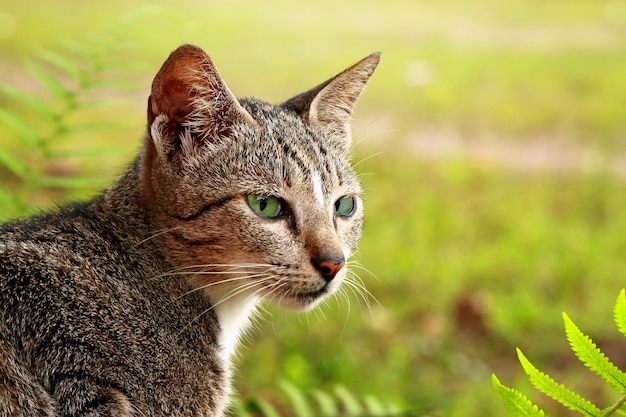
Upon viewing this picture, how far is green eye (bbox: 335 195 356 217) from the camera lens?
218 cm

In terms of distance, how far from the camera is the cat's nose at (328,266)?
1909 mm

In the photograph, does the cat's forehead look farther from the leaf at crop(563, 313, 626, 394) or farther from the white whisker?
the leaf at crop(563, 313, 626, 394)

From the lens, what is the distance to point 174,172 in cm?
196

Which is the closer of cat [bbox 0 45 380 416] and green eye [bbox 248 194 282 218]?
cat [bbox 0 45 380 416]

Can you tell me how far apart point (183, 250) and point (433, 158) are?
4183 mm

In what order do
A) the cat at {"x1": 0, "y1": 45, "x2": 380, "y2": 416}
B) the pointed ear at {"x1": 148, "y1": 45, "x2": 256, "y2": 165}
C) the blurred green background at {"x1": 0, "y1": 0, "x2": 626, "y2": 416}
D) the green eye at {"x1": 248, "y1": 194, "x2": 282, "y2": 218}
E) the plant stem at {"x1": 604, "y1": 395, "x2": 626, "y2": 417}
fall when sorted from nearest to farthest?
the plant stem at {"x1": 604, "y1": 395, "x2": 626, "y2": 417}
the cat at {"x1": 0, "y1": 45, "x2": 380, "y2": 416}
the pointed ear at {"x1": 148, "y1": 45, "x2": 256, "y2": 165}
the green eye at {"x1": 248, "y1": 194, "x2": 282, "y2": 218}
the blurred green background at {"x1": 0, "y1": 0, "x2": 626, "y2": 416}

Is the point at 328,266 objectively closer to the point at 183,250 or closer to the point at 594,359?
the point at 183,250

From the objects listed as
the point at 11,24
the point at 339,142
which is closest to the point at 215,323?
the point at 339,142

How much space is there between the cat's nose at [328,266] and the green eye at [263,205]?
0.17 metres

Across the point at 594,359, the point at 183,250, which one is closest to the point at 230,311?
the point at 183,250

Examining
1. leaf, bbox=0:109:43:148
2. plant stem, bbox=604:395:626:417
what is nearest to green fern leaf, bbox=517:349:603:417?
plant stem, bbox=604:395:626:417

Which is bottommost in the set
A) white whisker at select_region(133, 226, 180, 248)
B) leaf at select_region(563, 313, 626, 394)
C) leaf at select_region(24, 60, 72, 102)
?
leaf at select_region(563, 313, 626, 394)

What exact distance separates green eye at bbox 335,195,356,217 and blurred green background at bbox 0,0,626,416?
753mm

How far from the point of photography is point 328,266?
1.91m
